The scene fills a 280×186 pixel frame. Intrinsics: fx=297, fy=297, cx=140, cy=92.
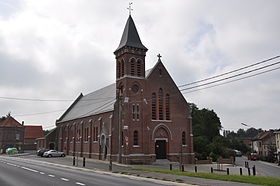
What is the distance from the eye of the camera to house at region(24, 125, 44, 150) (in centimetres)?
8762

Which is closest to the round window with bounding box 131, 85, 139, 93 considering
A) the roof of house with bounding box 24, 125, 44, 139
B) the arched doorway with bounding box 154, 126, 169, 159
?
the arched doorway with bounding box 154, 126, 169, 159

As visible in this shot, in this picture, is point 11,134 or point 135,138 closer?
point 135,138

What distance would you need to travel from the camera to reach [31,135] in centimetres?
8950

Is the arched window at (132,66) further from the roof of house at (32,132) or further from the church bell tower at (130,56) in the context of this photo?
the roof of house at (32,132)

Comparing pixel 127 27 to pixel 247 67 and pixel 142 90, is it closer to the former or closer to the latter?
pixel 142 90

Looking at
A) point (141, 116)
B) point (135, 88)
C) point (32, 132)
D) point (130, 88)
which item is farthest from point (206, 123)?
point (32, 132)

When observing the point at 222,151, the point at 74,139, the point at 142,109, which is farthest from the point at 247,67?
the point at 74,139

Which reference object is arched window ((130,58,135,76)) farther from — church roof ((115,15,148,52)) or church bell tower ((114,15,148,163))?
church roof ((115,15,148,52))

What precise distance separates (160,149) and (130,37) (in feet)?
53.5

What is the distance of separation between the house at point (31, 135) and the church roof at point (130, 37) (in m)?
57.9

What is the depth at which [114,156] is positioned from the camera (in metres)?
40.1

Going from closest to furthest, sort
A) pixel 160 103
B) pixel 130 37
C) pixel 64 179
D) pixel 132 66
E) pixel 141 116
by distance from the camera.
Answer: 1. pixel 64 179
2. pixel 141 116
3. pixel 132 66
4. pixel 130 37
5. pixel 160 103

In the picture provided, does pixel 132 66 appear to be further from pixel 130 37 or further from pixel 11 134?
pixel 11 134

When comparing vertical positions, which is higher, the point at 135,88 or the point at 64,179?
the point at 135,88
